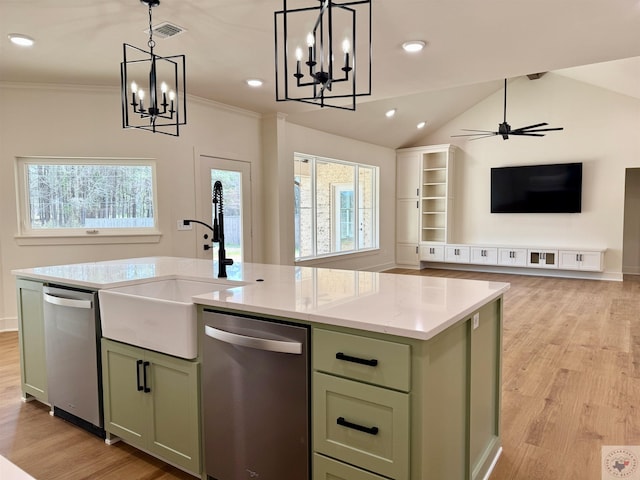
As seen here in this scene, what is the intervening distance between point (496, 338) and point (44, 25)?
11.8 feet

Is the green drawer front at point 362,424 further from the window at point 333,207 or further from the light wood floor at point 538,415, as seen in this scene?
the window at point 333,207

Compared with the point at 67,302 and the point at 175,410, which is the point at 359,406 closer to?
the point at 175,410

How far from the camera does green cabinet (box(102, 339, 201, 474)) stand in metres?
1.95

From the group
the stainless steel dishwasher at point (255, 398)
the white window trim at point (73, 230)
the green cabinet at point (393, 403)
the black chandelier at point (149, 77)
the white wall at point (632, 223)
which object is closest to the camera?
the green cabinet at point (393, 403)

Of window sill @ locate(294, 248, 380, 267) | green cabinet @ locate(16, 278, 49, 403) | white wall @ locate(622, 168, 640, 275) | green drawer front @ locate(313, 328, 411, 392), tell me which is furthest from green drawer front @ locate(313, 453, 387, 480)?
white wall @ locate(622, 168, 640, 275)

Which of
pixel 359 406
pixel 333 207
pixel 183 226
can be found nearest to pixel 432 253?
pixel 333 207

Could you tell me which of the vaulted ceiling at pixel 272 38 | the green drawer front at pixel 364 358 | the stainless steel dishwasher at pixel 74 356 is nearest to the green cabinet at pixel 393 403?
the green drawer front at pixel 364 358

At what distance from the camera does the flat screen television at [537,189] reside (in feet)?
25.0

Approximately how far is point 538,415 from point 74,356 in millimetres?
2785

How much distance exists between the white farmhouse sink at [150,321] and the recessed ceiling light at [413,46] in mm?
2466

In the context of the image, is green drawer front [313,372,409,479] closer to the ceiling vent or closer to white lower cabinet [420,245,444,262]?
the ceiling vent

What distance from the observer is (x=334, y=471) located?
1.54 meters

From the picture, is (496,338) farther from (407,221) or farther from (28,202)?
(407,221)

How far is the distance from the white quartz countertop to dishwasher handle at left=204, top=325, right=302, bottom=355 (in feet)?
0.34
